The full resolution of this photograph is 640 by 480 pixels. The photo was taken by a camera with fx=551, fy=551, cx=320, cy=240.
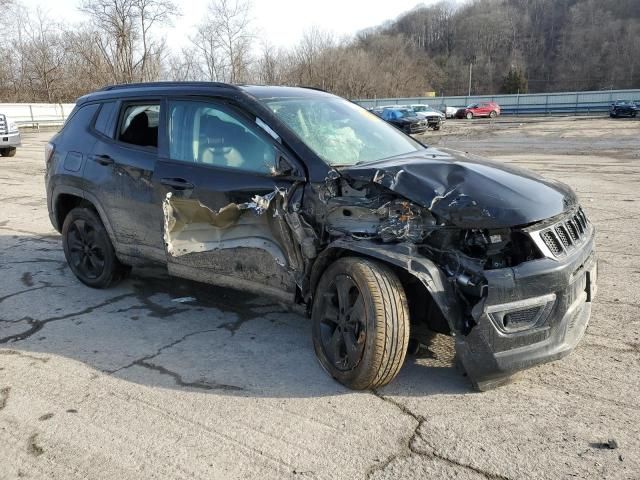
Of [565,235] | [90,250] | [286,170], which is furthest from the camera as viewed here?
[90,250]

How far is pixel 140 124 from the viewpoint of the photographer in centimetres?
478

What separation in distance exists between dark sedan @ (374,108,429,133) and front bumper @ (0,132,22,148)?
19.2m

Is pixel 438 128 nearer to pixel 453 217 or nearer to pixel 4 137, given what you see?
pixel 4 137

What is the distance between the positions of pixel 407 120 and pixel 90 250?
28072 millimetres

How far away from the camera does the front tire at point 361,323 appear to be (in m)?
3.10

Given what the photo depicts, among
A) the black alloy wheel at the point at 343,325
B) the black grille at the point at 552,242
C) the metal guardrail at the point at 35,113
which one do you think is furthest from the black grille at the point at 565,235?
the metal guardrail at the point at 35,113

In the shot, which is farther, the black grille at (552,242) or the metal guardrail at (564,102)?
the metal guardrail at (564,102)

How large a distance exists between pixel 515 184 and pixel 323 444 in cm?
188

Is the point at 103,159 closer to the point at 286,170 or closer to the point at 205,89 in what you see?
the point at 205,89

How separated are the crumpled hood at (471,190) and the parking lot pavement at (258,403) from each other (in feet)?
3.45

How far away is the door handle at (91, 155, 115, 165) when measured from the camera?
4.80m

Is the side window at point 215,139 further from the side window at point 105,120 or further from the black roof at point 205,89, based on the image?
the side window at point 105,120

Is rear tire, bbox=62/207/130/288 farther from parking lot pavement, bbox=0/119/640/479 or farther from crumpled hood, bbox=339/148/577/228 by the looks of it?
crumpled hood, bbox=339/148/577/228

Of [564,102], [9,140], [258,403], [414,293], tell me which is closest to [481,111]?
[564,102]
